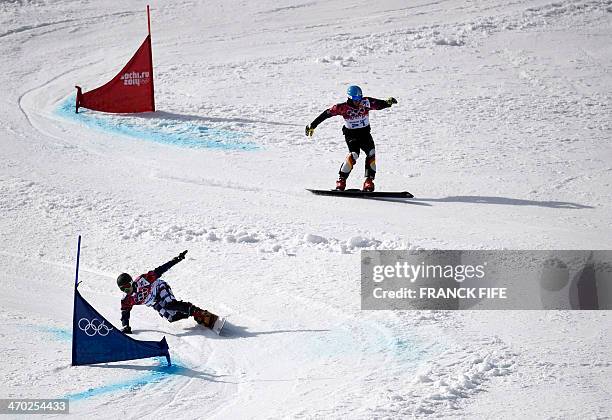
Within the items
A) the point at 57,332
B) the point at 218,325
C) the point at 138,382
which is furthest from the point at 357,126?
the point at 138,382

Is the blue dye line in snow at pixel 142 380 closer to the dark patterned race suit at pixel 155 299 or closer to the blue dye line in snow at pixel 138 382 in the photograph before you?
the blue dye line in snow at pixel 138 382

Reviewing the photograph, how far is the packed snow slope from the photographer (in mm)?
8852

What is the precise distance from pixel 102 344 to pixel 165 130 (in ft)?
26.4

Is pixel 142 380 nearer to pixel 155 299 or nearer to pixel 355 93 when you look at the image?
pixel 155 299

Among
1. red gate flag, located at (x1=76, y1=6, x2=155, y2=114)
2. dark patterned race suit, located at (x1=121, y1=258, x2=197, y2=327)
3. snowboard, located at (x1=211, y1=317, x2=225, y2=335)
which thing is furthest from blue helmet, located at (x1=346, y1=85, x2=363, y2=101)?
red gate flag, located at (x1=76, y1=6, x2=155, y2=114)

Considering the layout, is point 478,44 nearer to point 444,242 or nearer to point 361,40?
point 361,40

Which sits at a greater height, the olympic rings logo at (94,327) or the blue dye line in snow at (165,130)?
the blue dye line in snow at (165,130)

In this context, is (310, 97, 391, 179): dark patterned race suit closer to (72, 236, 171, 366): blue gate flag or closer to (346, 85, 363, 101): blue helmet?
(346, 85, 363, 101): blue helmet

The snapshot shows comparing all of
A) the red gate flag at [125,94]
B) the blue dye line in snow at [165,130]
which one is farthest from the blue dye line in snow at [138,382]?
the red gate flag at [125,94]

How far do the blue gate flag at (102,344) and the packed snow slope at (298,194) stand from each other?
185 mm

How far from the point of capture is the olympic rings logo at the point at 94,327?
916 centimetres

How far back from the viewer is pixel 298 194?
45.6 feet

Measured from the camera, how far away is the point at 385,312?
1020 cm

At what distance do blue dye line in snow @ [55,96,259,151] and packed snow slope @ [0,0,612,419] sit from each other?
6cm
